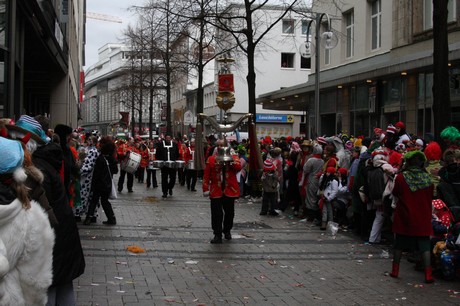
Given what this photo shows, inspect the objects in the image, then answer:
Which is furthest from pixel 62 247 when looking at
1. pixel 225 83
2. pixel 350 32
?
pixel 350 32

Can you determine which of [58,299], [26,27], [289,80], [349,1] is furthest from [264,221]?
[289,80]

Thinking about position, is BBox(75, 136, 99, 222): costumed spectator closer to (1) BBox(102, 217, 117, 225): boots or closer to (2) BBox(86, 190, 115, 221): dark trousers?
(2) BBox(86, 190, 115, 221): dark trousers

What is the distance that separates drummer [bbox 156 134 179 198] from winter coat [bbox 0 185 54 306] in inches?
602

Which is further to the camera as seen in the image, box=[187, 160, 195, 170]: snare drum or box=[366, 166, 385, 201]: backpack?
box=[187, 160, 195, 170]: snare drum

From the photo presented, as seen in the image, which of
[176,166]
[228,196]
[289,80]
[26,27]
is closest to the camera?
[228,196]

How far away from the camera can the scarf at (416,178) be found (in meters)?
8.31

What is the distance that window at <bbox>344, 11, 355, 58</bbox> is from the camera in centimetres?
2883

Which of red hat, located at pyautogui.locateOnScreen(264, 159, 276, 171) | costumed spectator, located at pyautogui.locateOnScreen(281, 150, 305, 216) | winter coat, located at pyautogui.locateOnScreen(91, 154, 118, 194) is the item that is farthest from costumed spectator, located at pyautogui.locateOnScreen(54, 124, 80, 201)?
costumed spectator, located at pyautogui.locateOnScreen(281, 150, 305, 216)

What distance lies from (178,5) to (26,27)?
7710 mm

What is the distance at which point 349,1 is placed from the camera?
28.6m

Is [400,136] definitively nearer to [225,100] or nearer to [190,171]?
[225,100]

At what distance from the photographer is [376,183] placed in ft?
35.4

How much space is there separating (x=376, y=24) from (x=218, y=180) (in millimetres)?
17882

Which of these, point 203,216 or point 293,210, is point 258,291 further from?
point 293,210
